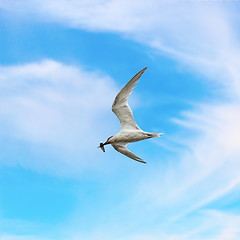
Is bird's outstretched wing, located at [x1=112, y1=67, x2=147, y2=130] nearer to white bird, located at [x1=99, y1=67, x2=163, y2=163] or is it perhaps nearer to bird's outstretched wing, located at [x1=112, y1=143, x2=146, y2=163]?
white bird, located at [x1=99, y1=67, x2=163, y2=163]

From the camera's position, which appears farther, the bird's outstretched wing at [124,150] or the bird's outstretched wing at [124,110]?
the bird's outstretched wing at [124,150]

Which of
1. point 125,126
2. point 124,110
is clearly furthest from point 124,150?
point 124,110

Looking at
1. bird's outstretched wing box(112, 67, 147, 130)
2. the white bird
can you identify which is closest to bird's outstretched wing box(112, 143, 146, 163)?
the white bird

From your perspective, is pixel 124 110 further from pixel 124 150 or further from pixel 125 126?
pixel 124 150

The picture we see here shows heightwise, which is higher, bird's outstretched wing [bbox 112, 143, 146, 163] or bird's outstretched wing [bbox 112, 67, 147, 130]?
bird's outstretched wing [bbox 112, 67, 147, 130]

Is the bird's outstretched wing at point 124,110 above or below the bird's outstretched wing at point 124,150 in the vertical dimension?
above

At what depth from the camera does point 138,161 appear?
21.4 metres

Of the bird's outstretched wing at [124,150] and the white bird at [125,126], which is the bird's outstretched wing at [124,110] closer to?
the white bird at [125,126]

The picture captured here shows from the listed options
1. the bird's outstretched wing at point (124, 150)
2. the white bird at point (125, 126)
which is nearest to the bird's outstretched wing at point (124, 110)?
the white bird at point (125, 126)

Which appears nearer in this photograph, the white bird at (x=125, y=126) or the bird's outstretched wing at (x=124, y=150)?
the white bird at (x=125, y=126)

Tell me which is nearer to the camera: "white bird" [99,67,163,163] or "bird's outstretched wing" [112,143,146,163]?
"white bird" [99,67,163,163]

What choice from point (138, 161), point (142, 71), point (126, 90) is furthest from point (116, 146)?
point (142, 71)

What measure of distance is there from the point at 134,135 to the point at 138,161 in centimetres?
183

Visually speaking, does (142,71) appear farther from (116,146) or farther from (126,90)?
(116,146)
